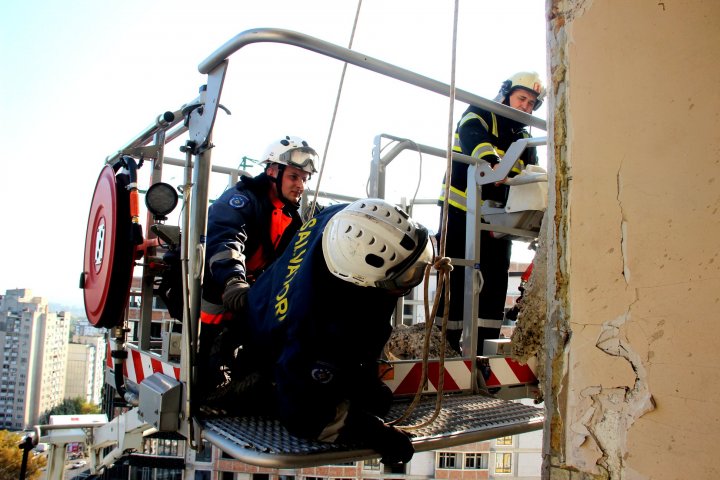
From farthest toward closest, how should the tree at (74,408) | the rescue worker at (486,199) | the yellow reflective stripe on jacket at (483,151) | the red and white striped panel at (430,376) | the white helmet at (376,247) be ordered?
1. the tree at (74,408)
2. the rescue worker at (486,199)
3. the yellow reflective stripe on jacket at (483,151)
4. the red and white striped panel at (430,376)
5. the white helmet at (376,247)

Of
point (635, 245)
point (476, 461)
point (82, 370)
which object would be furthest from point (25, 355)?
point (635, 245)

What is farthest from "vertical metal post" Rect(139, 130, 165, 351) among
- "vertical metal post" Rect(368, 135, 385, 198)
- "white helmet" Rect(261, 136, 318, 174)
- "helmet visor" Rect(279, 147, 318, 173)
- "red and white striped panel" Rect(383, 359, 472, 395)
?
"red and white striped panel" Rect(383, 359, 472, 395)

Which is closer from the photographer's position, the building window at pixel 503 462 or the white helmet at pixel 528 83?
the white helmet at pixel 528 83

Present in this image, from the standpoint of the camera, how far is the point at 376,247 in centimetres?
245

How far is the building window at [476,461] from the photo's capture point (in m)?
23.4

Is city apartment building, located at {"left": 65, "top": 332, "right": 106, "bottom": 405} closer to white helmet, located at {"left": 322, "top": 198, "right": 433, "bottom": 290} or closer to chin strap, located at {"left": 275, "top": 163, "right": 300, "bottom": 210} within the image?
chin strap, located at {"left": 275, "top": 163, "right": 300, "bottom": 210}

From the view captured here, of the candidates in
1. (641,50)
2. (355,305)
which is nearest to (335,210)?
(355,305)

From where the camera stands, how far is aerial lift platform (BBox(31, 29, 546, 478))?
97.5 inches

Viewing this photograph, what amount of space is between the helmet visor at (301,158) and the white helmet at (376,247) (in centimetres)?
118

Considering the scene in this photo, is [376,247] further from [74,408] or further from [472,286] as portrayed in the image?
[74,408]

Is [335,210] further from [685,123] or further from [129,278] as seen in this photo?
[685,123]

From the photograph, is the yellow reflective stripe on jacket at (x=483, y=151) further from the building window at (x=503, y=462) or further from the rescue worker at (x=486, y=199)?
the building window at (x=503, y=462)

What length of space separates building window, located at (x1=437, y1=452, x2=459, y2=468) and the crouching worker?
2247 cm

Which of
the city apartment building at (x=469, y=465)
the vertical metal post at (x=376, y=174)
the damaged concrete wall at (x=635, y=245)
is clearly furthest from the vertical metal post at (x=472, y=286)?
the city apartment building at (x=469, y=465)
